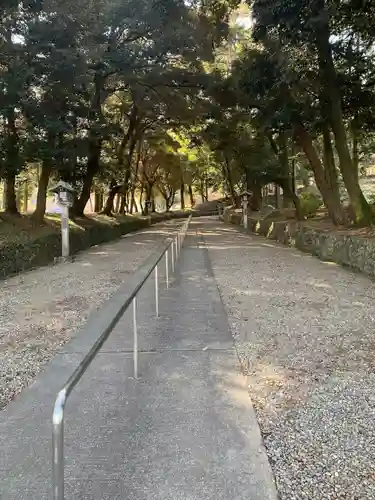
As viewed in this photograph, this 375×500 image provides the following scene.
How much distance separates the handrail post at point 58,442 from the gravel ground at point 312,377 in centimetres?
113

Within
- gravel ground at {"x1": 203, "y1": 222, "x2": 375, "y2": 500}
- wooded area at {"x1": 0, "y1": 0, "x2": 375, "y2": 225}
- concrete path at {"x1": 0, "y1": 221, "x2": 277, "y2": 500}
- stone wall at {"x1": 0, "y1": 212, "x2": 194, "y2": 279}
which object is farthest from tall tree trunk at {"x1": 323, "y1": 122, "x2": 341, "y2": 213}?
concrete path at {"x1": 0, "y1": 221, "x2": 277, "y2": 500}

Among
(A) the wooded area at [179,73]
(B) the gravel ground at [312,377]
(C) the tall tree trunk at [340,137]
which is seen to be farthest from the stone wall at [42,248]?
(C) the tall tree trunk at [340,137]

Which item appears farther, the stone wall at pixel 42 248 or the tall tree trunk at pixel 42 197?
the tall tree trunk at pixel 42 197

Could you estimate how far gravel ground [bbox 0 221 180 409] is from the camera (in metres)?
4.32

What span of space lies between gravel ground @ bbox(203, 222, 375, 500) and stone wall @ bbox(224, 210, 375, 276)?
0.98 meters

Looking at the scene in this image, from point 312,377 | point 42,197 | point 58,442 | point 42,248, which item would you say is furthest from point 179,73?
point 58,442

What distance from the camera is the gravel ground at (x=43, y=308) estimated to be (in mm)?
4324

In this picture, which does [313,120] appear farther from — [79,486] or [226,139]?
[79,486]

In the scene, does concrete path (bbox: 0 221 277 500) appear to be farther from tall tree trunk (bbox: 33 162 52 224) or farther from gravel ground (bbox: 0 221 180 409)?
tall tree trunk (bbox: 33 162 52 224)

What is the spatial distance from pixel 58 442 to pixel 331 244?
425 inches

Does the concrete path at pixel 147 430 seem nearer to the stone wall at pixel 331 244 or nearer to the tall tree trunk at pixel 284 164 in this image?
the stone wall at pixel 331 244

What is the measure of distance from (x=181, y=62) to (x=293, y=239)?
310 inches

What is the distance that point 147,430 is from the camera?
2.98m

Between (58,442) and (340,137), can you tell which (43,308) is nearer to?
(58,442)
